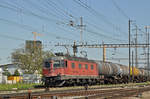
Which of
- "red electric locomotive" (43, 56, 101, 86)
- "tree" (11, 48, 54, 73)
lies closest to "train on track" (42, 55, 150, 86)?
"red electric locomotive" (43, 56, 101, 86)

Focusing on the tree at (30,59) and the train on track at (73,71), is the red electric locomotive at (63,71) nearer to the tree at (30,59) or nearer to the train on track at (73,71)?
the train on track at (73,71)

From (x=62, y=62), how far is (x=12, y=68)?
69.3 meters

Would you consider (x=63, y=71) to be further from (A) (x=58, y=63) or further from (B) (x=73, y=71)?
(B) (x=73, y=71)

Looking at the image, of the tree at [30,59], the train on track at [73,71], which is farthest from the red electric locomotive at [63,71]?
the tree at [30,59]

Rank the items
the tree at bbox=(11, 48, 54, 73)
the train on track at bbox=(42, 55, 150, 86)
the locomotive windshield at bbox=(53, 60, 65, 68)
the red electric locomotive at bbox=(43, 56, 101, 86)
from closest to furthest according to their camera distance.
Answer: the red electric locomotive at bbox=(43, 56, 101, 86), the train on track at bbox=(42, 55, 150, 86), the locomotive windshield at bbox=(53, 60, 65, 68), the tree at bbox=(11, 48, 54, 73)

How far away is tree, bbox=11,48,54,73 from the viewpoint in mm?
64438

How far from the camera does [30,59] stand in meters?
64.7

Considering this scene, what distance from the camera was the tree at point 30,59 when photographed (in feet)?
211

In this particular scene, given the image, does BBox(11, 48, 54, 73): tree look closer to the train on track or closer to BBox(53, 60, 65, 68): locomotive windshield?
the train on track

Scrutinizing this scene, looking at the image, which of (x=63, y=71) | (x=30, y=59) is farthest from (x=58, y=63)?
(x=30, y=59)

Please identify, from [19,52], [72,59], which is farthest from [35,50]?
[72,59]

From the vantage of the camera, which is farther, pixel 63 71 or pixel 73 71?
pixel 73 71

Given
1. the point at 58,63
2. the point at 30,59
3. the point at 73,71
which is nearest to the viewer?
the point at 58,63

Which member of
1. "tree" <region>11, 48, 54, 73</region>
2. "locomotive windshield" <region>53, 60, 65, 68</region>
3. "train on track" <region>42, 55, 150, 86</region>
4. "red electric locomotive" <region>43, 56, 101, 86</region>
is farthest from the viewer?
"tree" <region>11, 48, 54, 73</region>
